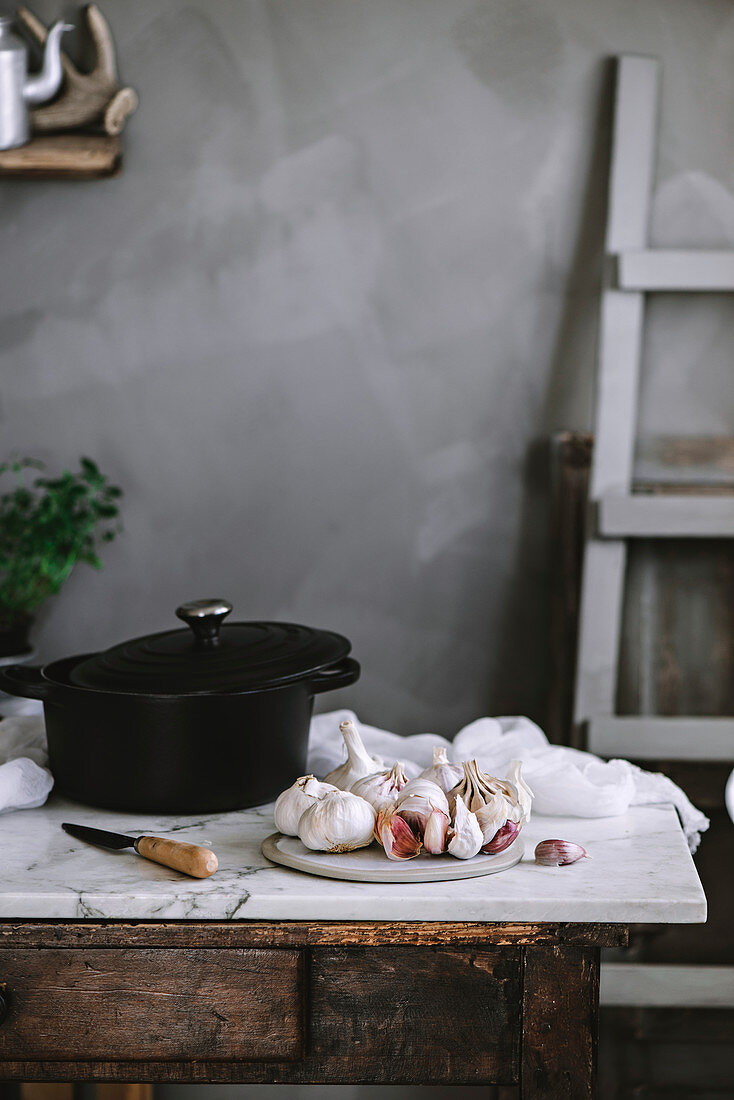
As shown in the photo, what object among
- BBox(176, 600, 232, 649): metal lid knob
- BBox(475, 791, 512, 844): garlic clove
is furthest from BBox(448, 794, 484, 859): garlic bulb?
BBox(176, 600, 232, 649): metal lid knob

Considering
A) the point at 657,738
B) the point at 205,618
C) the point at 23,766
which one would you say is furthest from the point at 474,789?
the point at 657,738

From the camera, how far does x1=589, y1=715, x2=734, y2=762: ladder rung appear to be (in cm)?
173

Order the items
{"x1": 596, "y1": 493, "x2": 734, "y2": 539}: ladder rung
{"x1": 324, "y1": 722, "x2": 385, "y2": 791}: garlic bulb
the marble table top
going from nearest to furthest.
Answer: the marble table top
{"x1": 324, "y1": 722, "x2": 385, "y2": 791}: garlic bulb
{"x1": 596, "y1": 493, "x2": 734, "y2": 539}: ladder rung

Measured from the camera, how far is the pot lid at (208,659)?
1.09 meters

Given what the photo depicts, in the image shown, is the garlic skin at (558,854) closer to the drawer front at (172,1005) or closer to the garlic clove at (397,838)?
the garlic clove at (397,838)

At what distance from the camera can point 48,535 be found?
5.70 feet

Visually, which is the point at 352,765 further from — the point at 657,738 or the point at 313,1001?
the point at 657,738

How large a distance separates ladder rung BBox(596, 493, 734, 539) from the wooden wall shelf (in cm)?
105

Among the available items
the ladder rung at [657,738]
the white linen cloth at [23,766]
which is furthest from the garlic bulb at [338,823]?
the ladder rung at [657,738]

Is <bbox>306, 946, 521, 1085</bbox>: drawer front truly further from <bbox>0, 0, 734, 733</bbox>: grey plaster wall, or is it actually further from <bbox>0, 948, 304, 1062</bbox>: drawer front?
<bbox>0, 0, 734, 733</bbox>: grey plaster wall

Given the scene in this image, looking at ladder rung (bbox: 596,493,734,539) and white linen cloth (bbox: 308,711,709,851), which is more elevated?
ladder rung (bbox: 596,493,734,539)

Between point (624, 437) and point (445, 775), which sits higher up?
point (624, 437)

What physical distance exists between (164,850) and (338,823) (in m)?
0.18

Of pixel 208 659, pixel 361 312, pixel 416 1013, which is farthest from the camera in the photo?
pixel 361 312
